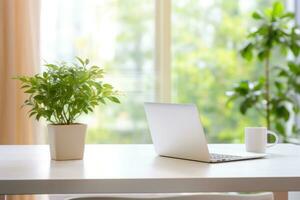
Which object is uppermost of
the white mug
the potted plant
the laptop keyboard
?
the potted plant

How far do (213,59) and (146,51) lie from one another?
0.53m

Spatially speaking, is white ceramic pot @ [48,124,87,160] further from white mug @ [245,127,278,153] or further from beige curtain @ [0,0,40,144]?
beige curtain @ [0,0,40,144]

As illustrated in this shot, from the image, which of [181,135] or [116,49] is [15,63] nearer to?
[116,49]

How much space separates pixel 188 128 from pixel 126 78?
1.97 meters

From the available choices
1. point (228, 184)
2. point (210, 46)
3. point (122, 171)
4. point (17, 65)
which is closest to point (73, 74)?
point (122, 171)

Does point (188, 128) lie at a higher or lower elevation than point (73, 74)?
lower

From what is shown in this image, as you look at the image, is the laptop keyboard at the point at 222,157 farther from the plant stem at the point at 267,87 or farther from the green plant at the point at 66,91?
the plant stem at the point at 267,87

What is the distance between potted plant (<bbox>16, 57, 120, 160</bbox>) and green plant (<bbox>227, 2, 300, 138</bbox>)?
198cm

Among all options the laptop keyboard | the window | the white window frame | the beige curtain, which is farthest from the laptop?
the white window frame

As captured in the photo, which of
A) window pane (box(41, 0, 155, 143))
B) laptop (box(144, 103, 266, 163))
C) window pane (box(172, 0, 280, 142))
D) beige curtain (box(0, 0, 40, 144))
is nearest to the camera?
laptop (box(144, 103, 266, 163))

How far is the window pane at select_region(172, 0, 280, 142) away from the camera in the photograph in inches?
148

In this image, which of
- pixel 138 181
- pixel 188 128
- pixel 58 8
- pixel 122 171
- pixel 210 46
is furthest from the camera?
pixel 210 46

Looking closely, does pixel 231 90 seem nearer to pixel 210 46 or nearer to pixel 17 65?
pixel 210 46

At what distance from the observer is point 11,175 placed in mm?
1328
